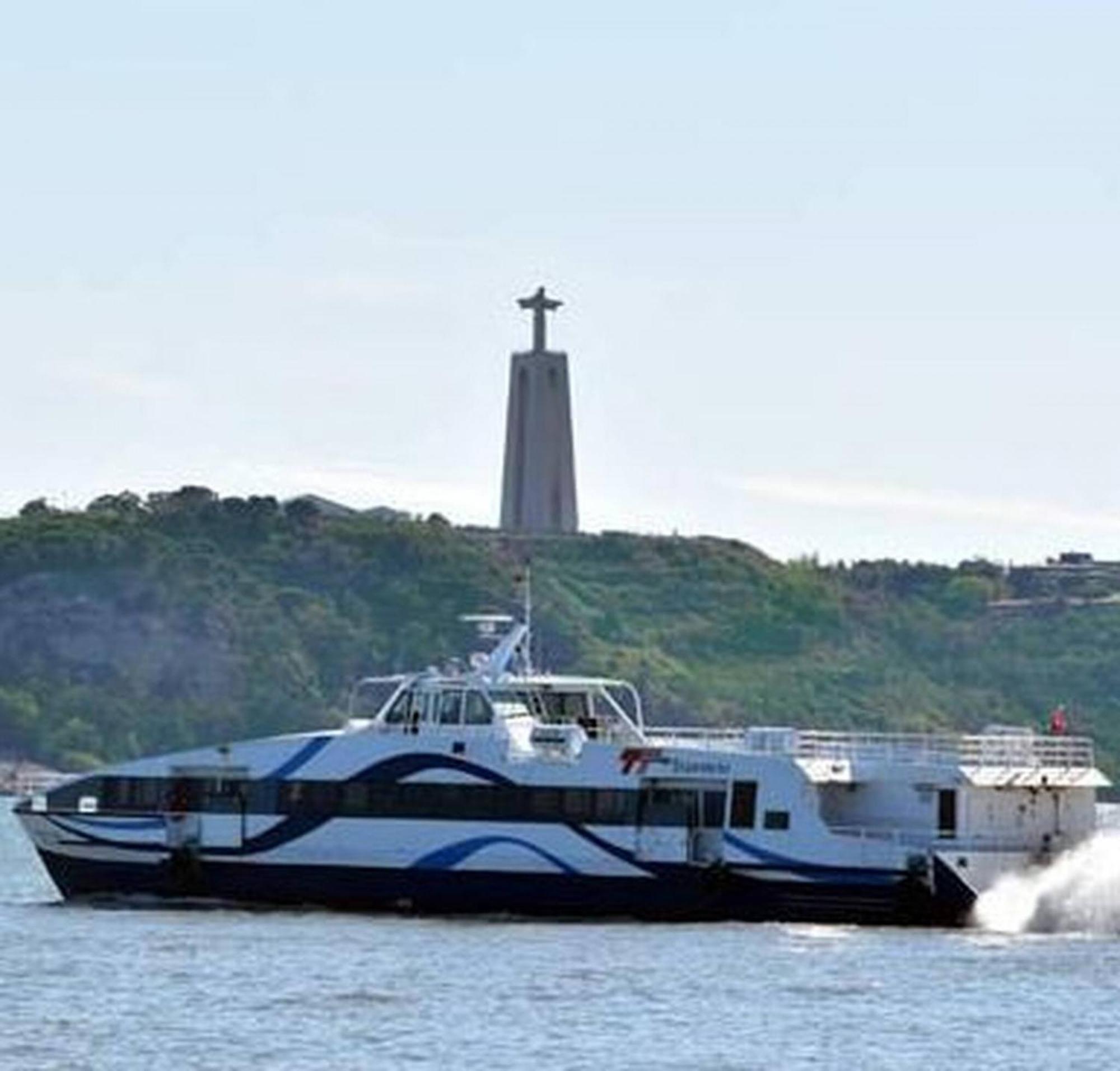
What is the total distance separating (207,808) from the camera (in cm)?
8981

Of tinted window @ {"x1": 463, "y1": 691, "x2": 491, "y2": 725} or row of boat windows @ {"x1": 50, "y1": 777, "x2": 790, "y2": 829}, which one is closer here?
row of boat windows @ {"x1": 50, "y1": 777, "x2": 790, "y2": 829}

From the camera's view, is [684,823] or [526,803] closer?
[684,823]

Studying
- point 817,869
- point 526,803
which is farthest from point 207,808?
point 817,869

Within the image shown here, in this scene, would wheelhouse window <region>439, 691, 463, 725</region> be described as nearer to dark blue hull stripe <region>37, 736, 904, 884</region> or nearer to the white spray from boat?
dark blue hull stripe <region>37, 736, 904, 884</region>

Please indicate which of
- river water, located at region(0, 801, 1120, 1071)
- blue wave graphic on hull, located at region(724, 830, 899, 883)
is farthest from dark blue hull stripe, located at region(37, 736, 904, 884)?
river water, located at region(0, 801, 1120, 1071)

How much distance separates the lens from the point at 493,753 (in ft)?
287

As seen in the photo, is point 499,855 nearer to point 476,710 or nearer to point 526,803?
point 526,803

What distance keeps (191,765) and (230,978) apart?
14.0 metres

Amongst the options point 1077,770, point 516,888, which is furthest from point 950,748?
point 516,888

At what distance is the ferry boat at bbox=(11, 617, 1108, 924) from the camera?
86812 mm

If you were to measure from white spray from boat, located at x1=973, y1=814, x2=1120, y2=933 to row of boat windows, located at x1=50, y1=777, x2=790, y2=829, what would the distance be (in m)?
4.04

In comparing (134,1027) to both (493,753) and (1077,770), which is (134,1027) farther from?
(1077,770)

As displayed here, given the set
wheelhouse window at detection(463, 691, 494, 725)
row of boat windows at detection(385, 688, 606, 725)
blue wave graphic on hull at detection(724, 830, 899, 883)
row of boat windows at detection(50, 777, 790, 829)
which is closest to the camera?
blue wave graphic on hull at detection(724, 830, 899, 883)

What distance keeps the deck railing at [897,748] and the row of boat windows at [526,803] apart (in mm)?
1019
